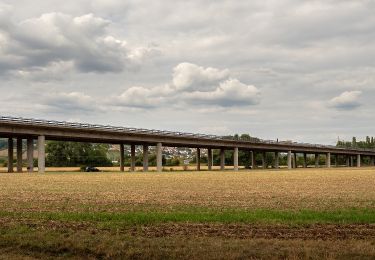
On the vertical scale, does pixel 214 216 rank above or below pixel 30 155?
below

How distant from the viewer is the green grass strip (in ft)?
59.7

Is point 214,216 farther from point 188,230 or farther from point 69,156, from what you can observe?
point 69,156

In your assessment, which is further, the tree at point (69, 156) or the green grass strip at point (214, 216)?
the tree at point (69, 156)

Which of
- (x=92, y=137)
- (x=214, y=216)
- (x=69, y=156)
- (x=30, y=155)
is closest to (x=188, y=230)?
(x=214, y=216)

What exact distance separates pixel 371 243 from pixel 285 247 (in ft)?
8.49

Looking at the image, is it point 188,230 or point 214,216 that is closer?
point 188,230

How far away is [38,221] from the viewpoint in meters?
18.4

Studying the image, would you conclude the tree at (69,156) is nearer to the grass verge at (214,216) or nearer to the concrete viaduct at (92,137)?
the concrete viaduct at (92,137)

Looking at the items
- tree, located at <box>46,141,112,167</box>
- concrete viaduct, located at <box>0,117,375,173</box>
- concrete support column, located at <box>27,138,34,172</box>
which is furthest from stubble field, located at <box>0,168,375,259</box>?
tree, located at <box>46,141,112,167</box>

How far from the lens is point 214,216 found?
63.5ft

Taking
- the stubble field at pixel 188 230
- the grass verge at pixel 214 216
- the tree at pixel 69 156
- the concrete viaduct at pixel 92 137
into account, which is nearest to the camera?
the stubble field at pixel 188 230

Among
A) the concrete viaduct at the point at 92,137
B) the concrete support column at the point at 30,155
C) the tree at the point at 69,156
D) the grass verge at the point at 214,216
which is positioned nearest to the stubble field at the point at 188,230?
the grass verge at the point at 214,216

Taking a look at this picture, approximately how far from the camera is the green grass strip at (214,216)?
18203 millimetres

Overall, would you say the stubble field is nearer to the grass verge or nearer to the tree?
the grass verge
